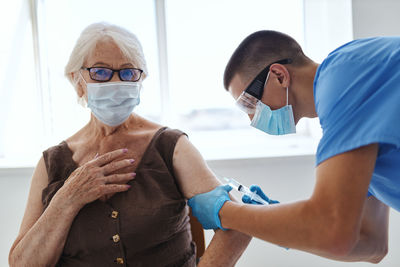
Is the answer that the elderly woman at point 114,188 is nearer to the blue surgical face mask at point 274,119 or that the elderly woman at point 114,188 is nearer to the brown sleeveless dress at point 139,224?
the brown sleeveless dress at point 139,224

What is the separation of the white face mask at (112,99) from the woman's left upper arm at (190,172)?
27 centimetres

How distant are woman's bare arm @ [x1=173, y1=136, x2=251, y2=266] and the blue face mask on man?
26 cm

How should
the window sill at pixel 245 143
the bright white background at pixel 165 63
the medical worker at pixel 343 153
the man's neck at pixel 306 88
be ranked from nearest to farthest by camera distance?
the medical worker at pixel 343 153
the man's neck at pixel 306 88
the window sill at pixel 245 143
the bright white background at pixel 165 63

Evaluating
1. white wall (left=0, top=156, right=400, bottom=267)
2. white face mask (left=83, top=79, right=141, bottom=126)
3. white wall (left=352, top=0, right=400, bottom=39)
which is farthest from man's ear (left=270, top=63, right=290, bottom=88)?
white wall (left=352, top=0, right=400, bottom=39)

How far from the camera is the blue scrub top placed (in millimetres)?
753

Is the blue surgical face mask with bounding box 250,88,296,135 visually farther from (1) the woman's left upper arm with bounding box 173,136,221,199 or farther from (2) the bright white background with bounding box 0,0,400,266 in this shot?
(2) the bright white background with bounding box 0,0,400,266

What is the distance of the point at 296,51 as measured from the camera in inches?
44.0

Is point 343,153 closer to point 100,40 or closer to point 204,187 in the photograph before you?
point 204,187

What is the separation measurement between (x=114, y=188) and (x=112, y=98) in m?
0.36

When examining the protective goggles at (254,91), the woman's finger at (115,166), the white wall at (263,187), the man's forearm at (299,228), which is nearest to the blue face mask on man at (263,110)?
the protective goggles at (254,91)

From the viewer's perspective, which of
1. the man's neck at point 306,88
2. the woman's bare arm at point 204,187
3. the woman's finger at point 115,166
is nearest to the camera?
the man's neck at point 306,88

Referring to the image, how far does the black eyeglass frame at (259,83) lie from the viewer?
110cm

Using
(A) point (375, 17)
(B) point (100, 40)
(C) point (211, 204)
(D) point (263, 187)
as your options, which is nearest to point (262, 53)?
(C) point (211, 204)

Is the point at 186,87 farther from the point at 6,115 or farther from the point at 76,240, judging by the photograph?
the point at 76,240
